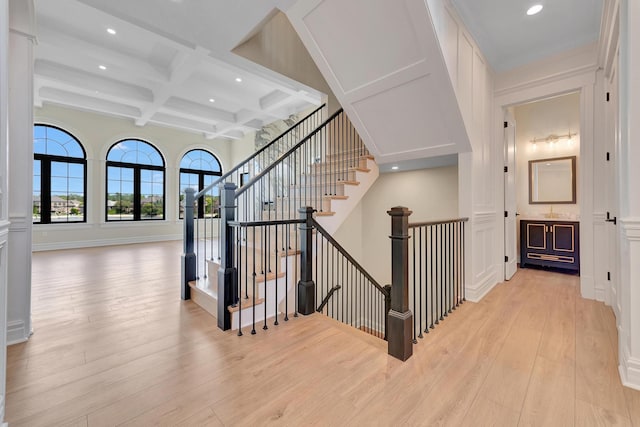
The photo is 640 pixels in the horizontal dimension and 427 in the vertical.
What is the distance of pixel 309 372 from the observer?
1740 mm

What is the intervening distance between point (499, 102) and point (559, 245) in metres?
2.55

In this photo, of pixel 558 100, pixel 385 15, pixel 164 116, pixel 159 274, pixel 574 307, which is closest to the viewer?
pixel 385 15

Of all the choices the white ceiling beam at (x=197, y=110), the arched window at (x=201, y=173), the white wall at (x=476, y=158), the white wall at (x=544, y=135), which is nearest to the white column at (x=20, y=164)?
the white wall at (x=476, y=158)

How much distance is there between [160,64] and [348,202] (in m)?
4.38

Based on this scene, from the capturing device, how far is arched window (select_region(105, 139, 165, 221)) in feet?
24.1

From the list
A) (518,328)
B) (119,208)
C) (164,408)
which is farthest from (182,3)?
(119,208)

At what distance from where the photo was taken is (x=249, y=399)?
1505 mm

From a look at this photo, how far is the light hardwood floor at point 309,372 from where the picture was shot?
140cm

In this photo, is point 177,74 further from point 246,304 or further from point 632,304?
point 632,304

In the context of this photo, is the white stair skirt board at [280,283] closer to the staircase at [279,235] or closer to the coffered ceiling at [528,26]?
the staircase at [279,235]

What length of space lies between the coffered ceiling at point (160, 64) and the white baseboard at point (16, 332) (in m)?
2.86

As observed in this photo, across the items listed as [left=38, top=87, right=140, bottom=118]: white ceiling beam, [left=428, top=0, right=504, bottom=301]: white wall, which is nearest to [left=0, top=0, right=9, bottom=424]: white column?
[left=428, top=0, right=504, bottom=301]: white wall

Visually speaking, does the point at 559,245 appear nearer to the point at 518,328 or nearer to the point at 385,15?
the point at 518,328

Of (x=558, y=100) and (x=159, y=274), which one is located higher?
(x=558, y=100)
